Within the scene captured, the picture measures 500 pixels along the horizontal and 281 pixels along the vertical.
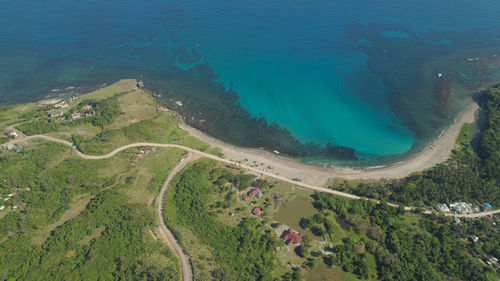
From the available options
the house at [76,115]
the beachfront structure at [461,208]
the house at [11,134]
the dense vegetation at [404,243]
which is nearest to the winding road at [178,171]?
the beachfront structure at [461,208]

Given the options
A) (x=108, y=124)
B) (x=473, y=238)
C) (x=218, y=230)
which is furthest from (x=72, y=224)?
(x=473, y=238)

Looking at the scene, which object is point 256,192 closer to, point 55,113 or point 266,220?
point 266,220

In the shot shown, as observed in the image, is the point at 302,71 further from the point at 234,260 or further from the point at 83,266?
the point at 83,266

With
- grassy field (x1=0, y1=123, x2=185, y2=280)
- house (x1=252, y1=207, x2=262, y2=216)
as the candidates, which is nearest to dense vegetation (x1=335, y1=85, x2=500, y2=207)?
house (x1=252, y1=207, x2=262, y2=216)

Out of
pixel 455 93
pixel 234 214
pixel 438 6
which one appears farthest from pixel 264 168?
pixel 438 6

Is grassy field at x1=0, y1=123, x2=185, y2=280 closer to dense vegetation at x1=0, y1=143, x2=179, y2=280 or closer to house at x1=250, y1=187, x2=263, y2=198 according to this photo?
dense vegetation at x1=0, y1=143, x2=179, y2=280

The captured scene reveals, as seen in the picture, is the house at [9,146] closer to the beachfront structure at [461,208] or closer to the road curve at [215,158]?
the road curve at [215,158]
